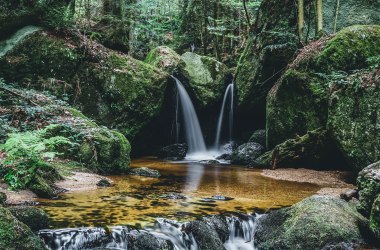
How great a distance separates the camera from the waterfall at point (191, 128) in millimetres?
16587

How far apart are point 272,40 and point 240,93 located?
266 cm

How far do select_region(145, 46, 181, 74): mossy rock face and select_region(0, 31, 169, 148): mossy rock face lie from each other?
1.78m

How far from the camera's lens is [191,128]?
55.9 feet

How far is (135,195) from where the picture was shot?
7.21 m

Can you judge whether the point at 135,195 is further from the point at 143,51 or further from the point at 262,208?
the point at 143,51

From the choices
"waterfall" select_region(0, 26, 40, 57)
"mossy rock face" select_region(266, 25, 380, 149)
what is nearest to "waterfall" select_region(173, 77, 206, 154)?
"mossy rock face" select_region(266, 25, 380, 149)

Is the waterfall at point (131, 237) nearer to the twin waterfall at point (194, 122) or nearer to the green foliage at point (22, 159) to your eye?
the green foliage at point (22, 159)

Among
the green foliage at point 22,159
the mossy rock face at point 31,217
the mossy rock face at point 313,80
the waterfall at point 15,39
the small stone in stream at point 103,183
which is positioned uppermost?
the waterfall at point 15,39

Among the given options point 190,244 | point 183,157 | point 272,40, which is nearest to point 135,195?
point 190,244

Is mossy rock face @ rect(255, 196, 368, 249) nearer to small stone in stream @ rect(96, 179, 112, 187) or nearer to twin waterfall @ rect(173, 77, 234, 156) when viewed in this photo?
small stone in stream @ rect(96, 179, 112, 187)

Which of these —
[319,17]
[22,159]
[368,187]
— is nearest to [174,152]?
[319,17]

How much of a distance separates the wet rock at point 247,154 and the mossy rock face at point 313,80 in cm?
55

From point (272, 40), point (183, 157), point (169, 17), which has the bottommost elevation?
point (183, 157)

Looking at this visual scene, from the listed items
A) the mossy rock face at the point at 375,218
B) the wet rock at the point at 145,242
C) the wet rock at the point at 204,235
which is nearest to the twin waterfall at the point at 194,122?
the wet rock at the point at 204,235
